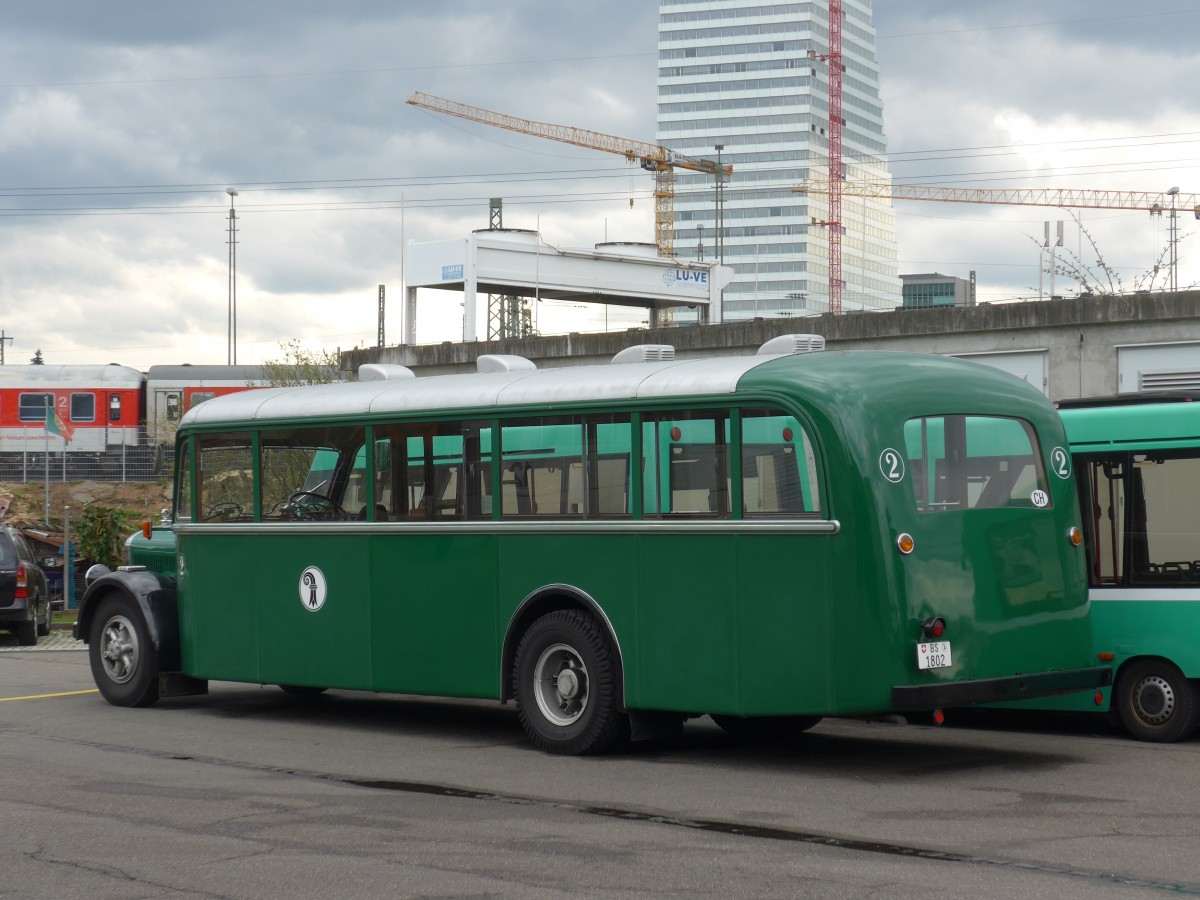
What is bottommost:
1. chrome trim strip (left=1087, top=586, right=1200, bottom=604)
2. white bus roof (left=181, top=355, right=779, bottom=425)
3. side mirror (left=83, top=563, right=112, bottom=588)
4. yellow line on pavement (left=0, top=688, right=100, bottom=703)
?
yellow line on pavement (left=0, top=688, right=100, bottom=703)

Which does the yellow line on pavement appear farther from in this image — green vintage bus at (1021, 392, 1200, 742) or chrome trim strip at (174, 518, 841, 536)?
green vintage bus at (1021, 392, 1200, 742)

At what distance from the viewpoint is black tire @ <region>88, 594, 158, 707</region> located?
14336 mm

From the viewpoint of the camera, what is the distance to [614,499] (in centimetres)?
1096

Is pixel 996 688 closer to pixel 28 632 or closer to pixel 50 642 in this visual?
pixel 28 632

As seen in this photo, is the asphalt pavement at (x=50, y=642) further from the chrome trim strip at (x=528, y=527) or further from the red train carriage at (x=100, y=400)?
the red train carriage at (x=100, y=400)

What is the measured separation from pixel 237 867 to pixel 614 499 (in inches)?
164

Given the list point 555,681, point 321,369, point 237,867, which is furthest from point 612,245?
point 237,867

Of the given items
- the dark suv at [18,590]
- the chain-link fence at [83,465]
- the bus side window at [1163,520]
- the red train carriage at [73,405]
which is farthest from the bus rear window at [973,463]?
the red train carriage at [73,405]

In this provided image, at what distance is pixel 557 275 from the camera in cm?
4322

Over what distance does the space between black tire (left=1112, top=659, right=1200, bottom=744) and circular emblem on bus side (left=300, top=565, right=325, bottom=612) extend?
5.84 m

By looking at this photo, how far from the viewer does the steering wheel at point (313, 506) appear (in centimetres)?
1295

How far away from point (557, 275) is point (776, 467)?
110 feet

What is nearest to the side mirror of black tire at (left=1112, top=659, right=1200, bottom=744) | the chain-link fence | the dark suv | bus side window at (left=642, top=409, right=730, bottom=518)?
bus side window at (left=642, top=409, right=730, bottom=518)

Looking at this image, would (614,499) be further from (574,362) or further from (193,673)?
(574,362)
